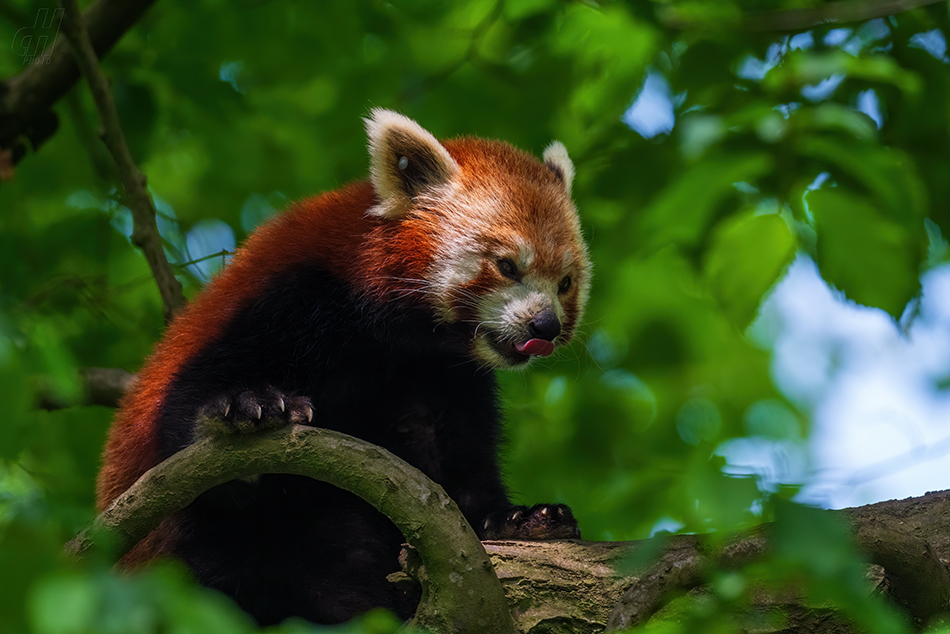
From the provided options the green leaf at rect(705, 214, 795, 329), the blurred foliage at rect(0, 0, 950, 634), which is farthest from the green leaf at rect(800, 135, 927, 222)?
the green leaf at rect(705, 214, 795, 329)

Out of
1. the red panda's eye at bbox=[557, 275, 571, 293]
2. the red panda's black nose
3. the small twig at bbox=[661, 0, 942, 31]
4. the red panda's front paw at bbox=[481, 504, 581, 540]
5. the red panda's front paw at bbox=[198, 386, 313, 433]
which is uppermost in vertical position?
the small twig at bbox=[661, 0, 942, 31]

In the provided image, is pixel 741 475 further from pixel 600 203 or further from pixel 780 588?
pixel 600 203

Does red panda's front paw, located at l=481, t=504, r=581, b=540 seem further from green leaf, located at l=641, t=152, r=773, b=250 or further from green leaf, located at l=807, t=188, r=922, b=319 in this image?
green leaf, located at l=807, t=188, r=922, b=319

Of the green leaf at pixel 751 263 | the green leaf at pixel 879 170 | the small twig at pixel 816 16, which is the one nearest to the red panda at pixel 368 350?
the green leaf at pixel 751 263

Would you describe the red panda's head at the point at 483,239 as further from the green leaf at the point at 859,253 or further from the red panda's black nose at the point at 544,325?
the green leaf at the point at 859,253

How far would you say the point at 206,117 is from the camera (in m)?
5.05

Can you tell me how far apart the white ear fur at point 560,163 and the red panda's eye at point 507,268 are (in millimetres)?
770

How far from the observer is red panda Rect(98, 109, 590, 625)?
335 cm

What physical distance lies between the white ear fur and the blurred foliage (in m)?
0.11

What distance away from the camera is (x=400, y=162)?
4051mm

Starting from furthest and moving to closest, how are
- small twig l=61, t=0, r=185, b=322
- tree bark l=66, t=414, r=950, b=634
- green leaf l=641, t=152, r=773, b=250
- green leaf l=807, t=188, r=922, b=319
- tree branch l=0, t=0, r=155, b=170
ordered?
tree branch l=0, t=0, r=155, b=170 → small twig l=61, t=0, r=185, b=322 → green leaf l=641, t=152, r=773, b=250 → green leaf l=807, t=188, r=922, b=319 → tree bark l=66, t=414, r=950, b=634

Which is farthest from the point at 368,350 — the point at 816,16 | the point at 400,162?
the point at 816,16

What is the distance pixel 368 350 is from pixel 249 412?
1.10 meters

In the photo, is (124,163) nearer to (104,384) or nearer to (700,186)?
(104,384)
